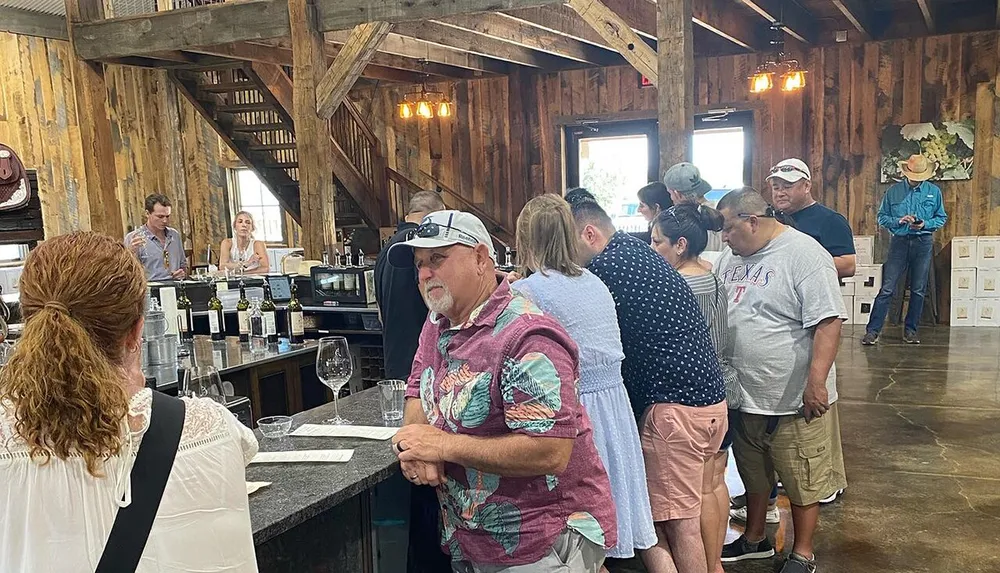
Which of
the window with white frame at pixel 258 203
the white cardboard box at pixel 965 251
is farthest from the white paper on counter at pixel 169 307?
the white cardboard box at pixel 965 251

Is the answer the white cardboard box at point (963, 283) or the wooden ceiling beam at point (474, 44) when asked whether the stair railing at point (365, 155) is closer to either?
the wooden ceiling beam at point (474, 44)

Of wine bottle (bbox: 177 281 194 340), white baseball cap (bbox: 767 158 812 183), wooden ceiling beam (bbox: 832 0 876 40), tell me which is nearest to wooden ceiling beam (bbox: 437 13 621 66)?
wooden ceiling beam (bbox: 832 0 876 40)

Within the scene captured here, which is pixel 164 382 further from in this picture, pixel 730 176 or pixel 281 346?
pixel 730 176

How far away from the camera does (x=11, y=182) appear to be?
24.8ft

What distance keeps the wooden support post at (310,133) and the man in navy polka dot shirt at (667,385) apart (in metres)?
4.02

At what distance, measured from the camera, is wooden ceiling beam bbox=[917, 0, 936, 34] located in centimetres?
713

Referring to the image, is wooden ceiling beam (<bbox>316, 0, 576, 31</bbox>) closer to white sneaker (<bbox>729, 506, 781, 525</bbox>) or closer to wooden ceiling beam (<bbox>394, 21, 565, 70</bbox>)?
wooden ceiling beam (<bbox>394, 21, 565, 70</bbox>)

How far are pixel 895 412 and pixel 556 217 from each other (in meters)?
3.99

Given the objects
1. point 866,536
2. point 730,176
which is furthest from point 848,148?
point 866,536

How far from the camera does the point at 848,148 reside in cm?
887

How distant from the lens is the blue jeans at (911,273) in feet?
25.5

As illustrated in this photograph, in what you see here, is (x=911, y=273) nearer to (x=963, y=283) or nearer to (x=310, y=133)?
(x=963, y=283)

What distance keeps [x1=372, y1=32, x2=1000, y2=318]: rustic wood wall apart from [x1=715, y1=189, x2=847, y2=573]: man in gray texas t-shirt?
6634 mm

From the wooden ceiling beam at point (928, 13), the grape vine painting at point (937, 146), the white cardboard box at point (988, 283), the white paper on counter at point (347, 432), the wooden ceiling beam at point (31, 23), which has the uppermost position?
the wooden ceiling beam at point (31, 23)
